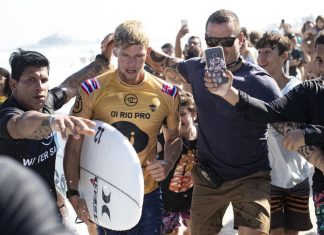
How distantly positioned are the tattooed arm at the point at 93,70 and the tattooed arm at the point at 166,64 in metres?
0.45

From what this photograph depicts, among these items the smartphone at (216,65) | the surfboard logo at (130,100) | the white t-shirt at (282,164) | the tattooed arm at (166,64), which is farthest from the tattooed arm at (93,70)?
the white t-shirt at (282,164)

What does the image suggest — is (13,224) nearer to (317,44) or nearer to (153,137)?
(153,137)

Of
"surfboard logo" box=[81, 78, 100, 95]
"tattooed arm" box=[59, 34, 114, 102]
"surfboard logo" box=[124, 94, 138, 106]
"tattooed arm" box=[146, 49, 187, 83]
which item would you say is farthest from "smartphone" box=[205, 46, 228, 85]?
"tattooed arm" box=[59, 34, 114, 102]

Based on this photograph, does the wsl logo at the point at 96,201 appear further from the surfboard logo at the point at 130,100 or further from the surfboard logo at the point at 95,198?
the surfboard logo at the point at 130,100

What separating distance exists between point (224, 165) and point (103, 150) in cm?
89

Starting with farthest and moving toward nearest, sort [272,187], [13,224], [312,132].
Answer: [272,187] → [312,132] → [13,224]

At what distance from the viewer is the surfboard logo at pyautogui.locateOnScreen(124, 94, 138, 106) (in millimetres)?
3430

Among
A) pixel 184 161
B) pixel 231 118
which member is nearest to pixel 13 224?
pixel 231 118

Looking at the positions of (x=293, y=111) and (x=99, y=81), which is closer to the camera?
(x=293, y=111)

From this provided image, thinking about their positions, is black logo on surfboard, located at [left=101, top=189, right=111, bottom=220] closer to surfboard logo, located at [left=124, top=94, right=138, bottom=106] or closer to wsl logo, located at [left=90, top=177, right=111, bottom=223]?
wsl logo, located at [left=90, top=177, right=111, bottom=223]

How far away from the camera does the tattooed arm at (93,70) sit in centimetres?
400

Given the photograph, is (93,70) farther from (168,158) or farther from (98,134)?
(168,158)

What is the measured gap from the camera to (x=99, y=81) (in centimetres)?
344

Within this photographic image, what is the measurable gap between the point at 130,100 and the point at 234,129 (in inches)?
29.6
